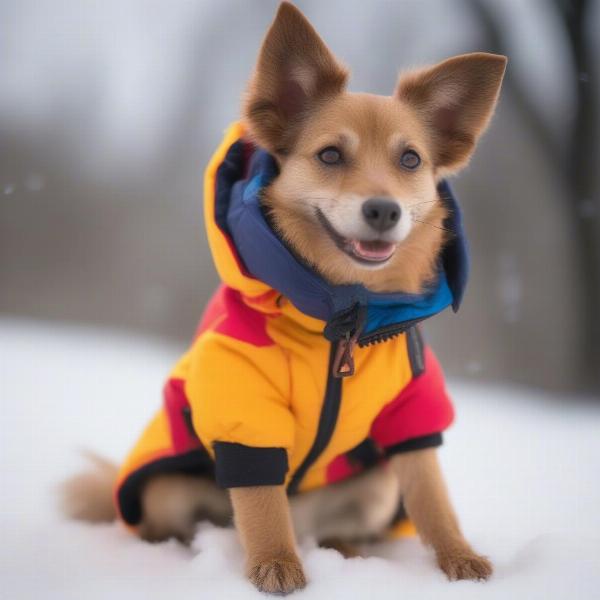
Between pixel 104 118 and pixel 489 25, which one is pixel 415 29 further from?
pixel 104 118

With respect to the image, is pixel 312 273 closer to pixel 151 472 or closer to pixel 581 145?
pixel 151 472

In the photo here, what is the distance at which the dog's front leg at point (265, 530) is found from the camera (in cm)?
196

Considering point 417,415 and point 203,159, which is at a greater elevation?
point 203,159

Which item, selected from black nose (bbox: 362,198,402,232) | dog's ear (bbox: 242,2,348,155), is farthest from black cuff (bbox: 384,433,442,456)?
dog's ear (bbox: 242,2,348,155)

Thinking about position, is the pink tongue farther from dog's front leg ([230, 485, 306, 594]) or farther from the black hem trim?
the black hem trim

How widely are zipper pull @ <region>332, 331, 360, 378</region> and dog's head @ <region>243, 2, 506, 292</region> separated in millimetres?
217

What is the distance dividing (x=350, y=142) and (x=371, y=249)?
40cm

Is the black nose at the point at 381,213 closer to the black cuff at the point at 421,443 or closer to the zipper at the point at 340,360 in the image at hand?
the zipper at the point at 340,360

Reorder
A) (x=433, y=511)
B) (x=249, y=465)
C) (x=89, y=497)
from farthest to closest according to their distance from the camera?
1. (x=89, y=497)
2. (x=433, y=511)
3. (x=249, y=465)

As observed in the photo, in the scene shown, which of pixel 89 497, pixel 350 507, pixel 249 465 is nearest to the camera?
pixel 249 465

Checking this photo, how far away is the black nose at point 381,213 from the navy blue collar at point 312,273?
24 cm

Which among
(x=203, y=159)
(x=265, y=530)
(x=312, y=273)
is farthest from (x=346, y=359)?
(x=203, y=159)

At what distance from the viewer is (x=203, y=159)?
251 inches

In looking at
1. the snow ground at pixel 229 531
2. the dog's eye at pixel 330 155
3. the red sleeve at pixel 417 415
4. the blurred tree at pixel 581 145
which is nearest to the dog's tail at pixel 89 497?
the snow ground at pixel 229 531
